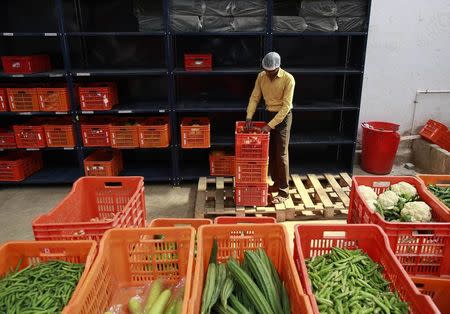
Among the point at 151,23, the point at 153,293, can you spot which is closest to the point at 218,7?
the point at 151,23

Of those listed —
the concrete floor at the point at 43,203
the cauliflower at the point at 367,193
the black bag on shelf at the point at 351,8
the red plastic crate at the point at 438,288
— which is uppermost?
the black bag on shelf at the point at 351,8

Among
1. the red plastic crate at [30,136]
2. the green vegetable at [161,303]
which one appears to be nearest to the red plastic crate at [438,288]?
the green vegetable at [161,303]

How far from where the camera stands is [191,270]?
73.6 inches

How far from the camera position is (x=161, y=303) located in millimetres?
1965

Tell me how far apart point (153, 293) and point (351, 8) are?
4821 mm

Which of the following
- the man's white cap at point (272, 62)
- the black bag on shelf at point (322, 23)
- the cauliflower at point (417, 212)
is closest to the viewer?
the cauliflower at point (417, 212)

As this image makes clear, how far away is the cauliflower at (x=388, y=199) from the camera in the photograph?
2982 mm

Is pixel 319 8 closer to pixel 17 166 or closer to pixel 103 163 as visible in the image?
pixel 103 163

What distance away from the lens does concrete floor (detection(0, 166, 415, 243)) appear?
4.57 metres

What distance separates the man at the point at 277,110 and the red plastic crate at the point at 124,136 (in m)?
1.75

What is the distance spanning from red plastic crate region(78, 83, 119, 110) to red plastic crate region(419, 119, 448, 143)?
5.41m

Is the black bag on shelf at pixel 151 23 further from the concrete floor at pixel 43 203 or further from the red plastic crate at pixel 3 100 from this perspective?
the concrete floor at pixel 43 203

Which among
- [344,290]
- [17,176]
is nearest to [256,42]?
[17,176]

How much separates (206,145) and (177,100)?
43.5 inches
